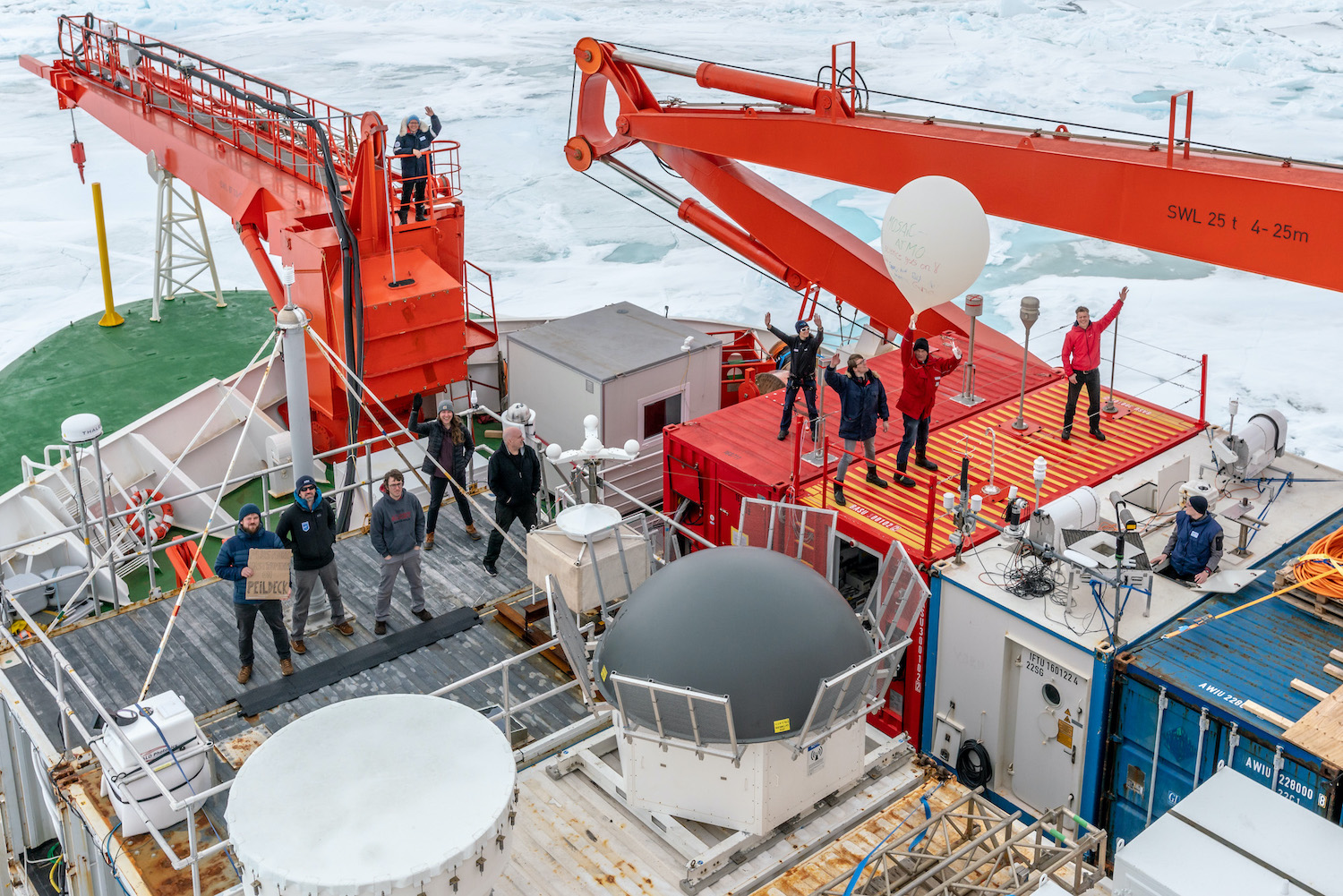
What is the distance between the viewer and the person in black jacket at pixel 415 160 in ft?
56.4

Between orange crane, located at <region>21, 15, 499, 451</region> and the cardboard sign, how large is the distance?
16.1 feet

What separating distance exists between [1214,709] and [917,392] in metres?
4.18

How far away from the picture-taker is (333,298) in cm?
1608

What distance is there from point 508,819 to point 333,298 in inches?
420

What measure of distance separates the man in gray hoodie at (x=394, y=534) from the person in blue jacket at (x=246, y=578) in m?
0.92

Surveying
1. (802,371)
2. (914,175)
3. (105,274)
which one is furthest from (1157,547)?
(105,274)

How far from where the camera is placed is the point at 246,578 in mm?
9859

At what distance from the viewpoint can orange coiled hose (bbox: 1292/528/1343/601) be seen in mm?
9695

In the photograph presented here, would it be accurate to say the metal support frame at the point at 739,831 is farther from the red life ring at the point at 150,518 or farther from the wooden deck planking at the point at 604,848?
the red life ring at the point at 150,518

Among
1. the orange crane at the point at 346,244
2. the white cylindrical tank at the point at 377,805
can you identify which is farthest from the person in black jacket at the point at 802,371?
the white cylindrical tank at the point at 377,805

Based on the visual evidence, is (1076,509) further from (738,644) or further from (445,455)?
(445,455)

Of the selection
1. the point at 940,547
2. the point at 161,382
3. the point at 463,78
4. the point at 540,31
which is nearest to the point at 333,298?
the point at 161,382

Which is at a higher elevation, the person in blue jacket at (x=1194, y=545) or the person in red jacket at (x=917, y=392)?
the person in red jacket at (x=917, y=392)

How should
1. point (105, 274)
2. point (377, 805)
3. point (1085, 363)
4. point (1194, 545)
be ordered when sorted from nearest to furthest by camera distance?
1. point (377, 805)
2. point (1194, 545)
3. point (1085, 363)
4. point (105, 274)
